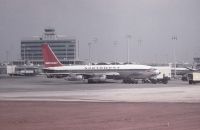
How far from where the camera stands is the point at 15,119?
2614cm

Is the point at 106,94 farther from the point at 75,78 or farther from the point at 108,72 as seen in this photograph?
the point at 75,78

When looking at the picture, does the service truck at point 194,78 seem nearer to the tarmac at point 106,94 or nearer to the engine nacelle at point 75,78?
the tarmac at point 106,94

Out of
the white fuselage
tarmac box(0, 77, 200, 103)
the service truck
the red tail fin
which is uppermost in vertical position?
the red tail fin

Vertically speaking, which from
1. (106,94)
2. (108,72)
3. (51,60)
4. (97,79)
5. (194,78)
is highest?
(51,60)

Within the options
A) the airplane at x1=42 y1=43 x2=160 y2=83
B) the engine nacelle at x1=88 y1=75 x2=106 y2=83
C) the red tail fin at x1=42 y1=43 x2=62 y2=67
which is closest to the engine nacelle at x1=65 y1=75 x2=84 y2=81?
the airplane at x1=42 y1=43 x2=160 y2=83

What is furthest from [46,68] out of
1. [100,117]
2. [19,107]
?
[100,117]

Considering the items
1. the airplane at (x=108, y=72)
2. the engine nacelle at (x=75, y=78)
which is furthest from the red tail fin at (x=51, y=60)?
the engine nacelle at (x=75, y=78)

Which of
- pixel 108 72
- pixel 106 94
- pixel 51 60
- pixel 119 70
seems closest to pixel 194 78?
pixel 119 70

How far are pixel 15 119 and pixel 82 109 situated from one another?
7074 millimetres

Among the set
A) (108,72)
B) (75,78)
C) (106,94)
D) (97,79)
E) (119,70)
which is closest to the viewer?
(106,94)

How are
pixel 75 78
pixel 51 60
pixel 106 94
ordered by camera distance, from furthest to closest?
pixel 51 60 → pixel 75 78 → pixel 106 94

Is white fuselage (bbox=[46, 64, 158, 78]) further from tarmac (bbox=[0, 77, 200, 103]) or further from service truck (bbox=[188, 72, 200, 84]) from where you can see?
tarmac (bbox=[0, 77, 200, 103])

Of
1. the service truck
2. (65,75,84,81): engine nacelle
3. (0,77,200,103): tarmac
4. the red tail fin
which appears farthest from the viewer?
the red tail fin

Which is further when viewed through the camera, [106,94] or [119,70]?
[119,70]
